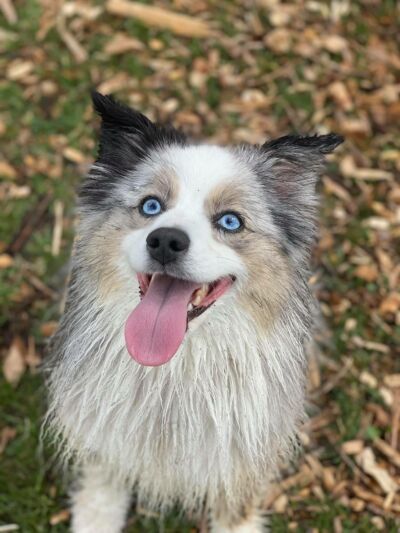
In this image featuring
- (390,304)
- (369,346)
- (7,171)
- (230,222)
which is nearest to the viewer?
(230,222)

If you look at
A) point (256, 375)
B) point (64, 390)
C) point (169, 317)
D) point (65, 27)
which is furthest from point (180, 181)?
point (65, 27)

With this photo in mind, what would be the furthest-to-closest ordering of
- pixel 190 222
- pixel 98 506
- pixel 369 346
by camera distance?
pixel 369 346
pixel 98 506
pixel 190 222

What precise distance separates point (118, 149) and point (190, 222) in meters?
0.42

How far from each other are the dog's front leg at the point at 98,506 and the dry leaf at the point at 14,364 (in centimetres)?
57

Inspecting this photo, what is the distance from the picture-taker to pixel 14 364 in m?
2.87

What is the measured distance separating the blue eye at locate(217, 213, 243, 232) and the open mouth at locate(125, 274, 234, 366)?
0.15 m

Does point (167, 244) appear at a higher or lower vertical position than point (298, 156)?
lower

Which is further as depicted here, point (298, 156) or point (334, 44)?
point (334, 44)

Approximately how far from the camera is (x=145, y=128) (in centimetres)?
202

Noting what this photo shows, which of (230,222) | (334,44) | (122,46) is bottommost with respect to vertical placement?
(230,222)

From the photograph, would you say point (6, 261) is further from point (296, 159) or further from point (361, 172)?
point (361, 172)

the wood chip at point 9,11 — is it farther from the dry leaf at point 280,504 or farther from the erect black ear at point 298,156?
the dry leaf at point 280,504

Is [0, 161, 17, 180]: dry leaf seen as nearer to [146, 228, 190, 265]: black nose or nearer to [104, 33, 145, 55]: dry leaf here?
[104, 33, 145, 55]: dry leaf

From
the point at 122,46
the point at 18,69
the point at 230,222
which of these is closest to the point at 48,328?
the point at 230,222
